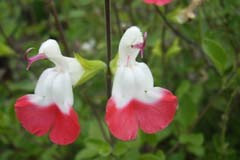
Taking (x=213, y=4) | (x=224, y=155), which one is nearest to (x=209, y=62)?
(x=213, y=4)

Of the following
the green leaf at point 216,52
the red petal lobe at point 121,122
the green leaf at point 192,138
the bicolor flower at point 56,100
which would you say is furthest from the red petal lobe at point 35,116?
the green leaf at point 192,138

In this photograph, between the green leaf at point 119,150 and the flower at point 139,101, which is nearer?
the flower at point 139,101

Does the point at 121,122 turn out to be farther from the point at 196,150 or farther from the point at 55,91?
the point at 196,150

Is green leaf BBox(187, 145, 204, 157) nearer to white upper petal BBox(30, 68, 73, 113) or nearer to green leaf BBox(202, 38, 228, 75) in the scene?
green leaf BBox(202, 38, 228, 75)

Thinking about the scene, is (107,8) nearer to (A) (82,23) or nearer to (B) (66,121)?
(B) (66,121)

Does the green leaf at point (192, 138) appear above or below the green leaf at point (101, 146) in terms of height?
below

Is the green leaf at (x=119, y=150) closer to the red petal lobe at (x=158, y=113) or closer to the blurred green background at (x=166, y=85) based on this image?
the blurred green background at (x=166, y=85)

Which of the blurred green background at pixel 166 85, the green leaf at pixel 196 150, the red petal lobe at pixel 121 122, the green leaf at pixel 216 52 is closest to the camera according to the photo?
the red petal lobe at pixel 121 122
